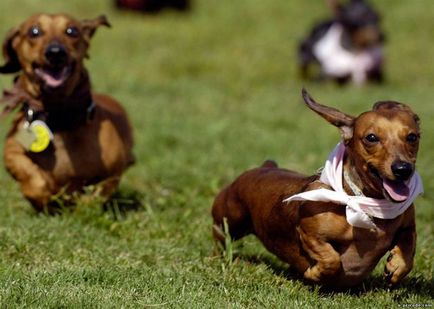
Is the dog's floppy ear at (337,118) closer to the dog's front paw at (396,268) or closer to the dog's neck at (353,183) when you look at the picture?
the dog's neck at (353,183)

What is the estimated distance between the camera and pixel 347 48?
1197cm

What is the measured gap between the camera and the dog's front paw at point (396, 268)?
3738mm

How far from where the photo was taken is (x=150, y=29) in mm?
13688

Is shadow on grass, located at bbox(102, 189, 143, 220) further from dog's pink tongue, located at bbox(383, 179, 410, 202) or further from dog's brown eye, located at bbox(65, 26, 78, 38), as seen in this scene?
dog's pink tongue, located at bbox(383, 179, 410, 202)

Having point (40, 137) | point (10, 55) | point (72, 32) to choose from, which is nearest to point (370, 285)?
point (40, 137)

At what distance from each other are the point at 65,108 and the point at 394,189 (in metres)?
2.32

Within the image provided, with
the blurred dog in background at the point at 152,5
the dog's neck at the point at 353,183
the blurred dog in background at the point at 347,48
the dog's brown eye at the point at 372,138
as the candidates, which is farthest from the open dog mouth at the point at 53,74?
the blurred dog in background at the point at 152,5

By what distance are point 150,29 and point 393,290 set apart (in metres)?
10.2

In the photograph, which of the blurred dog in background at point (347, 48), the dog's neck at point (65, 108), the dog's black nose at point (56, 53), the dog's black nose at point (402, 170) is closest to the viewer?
the dog's black nose at point (402, 170)

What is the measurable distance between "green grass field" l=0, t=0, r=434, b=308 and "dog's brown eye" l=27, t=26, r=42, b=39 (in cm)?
101

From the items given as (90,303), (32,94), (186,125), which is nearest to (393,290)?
(90,303)

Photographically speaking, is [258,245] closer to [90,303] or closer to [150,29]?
[90,303]

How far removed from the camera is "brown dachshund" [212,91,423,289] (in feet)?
11.8

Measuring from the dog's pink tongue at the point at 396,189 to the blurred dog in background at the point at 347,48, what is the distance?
8.13m
